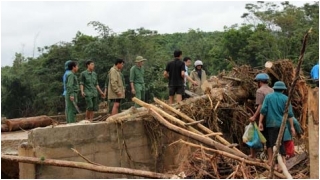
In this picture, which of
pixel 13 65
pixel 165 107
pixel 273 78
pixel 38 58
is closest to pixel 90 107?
pixel 165 107

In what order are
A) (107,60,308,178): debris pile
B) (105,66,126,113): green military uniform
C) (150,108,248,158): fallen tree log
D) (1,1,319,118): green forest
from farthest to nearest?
(1,1,319,118): green forest < (105,66,126,113): green military uniform < (150,108,248,158): fallen tree log < (107,60,308,178): debris pile

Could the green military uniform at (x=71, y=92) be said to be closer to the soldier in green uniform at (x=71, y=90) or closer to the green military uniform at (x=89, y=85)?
the soldier in green uniform at (x=71, y=90)

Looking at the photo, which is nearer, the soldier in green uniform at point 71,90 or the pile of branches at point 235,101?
the pile of branches at point 235,101

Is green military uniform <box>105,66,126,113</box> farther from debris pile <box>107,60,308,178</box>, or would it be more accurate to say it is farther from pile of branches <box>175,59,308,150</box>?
pile of branches <box>175,59,308,150</box>

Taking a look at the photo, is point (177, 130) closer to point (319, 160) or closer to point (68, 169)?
point (68, 169)

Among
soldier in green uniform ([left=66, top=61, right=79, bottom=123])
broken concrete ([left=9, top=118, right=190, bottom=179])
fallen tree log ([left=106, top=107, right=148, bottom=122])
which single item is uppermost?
soldier in green uniform ([left=66, top=61, right=79, bottom=123])

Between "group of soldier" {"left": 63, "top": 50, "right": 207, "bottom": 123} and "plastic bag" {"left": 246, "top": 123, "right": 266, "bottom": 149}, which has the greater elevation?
"group of soldier" {"left": 63, "top": 50, "right": 207, "bottom": 123}

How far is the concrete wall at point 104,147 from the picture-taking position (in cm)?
970

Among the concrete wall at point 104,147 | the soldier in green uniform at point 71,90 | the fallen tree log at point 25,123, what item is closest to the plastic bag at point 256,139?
the concrete wall at point 104,147

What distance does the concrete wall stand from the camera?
9.70 metres

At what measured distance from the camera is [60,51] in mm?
27609

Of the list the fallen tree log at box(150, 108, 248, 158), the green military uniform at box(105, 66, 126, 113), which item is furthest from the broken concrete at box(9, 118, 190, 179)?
the green military uniform at box(105, 66, 126, 113)

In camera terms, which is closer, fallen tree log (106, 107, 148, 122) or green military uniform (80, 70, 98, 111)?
fallen tree log (106, 107, 148, 122)

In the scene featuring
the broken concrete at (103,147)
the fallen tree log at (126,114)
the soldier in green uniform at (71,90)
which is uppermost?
the soldier in green uniform at (71,90)
